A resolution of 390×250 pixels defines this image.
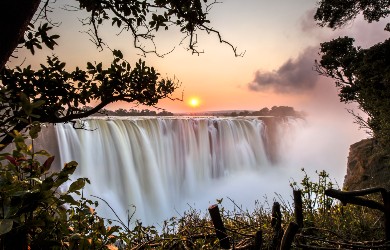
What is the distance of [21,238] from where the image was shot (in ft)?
3.91

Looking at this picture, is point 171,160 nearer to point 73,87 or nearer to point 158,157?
point 158,157

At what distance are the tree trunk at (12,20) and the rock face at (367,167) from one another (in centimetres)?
1220

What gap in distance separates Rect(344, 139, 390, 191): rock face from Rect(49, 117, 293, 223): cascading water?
1212 centimetres

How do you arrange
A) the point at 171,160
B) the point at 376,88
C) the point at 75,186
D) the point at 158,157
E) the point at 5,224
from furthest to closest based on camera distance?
the point at 171,160 < the point at 158,157 < the point at 376,88 < the point at 75,186 < the point at 5,224

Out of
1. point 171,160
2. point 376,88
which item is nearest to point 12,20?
point 376,88

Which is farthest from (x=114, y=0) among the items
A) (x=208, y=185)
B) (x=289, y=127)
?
(x=289, y=127)

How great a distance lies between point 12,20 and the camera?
148 cm

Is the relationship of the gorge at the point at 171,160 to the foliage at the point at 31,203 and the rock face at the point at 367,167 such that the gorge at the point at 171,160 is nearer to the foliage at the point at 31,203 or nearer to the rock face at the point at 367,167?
the rock face at the point at 367,167

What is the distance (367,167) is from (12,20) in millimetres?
14074

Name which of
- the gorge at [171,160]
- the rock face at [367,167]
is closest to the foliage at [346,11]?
the rock face at [367,167]

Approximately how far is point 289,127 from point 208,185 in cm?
1982

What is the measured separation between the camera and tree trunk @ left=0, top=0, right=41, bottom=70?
4.73ft

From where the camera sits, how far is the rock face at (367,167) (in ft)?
38.1

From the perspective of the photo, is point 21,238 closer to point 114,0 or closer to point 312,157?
point 114,0
